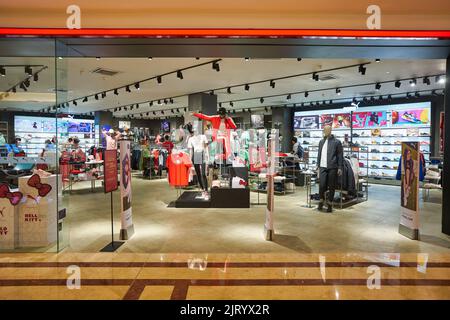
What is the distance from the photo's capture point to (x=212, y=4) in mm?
3625

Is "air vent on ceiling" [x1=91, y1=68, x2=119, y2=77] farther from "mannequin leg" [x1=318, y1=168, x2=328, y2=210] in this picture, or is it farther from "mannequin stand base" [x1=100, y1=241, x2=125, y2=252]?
"mannequin leg" [x1=318, y1=168, x2=328, y2=210]

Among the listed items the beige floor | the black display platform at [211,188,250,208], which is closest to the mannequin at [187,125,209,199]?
the black display platform at [211,188,250,208]

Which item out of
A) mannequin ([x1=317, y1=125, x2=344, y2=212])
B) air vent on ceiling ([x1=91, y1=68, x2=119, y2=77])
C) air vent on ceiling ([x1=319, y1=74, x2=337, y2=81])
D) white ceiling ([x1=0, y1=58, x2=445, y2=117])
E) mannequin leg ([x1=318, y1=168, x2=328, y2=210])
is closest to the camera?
mannequin ([x1=317, y1=125, x2=344, y2=212])

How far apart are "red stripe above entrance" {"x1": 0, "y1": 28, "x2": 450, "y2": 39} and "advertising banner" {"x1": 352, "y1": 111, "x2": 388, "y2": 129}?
28.8ft

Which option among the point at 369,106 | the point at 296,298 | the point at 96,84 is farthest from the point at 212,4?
the point at 369,106

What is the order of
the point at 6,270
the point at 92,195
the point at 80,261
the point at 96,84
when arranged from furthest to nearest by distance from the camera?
the point at 96,84
the point at 92,195
the point at 80,261
the point at 6,270

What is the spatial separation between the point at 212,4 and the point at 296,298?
341cm

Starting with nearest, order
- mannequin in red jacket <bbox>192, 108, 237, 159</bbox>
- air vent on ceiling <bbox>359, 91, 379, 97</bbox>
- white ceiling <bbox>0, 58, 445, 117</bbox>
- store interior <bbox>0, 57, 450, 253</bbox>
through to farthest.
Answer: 1. store interior <bbox>0, 57, 450, 253</bbox>
2. mannequin in red jacket <bbox>192, 108, 237, 159</bbox>
3. white ceiling <bbox>0, 58, 445, 117</bbox>
4. air vent on ceiling <bbox>359, 91, 379, 97</bbox>

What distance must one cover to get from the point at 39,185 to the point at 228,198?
377 cm

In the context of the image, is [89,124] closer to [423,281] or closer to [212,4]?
[212,4]

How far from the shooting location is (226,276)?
3.03m

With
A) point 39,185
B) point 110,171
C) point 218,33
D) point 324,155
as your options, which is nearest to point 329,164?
point 324,155

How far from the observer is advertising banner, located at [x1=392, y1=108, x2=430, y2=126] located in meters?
10.8

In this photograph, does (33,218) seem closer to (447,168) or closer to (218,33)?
(218,33)
